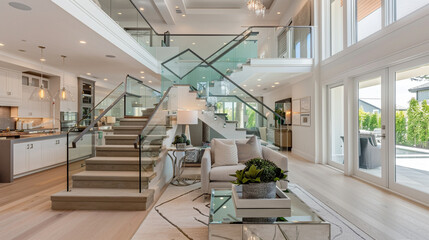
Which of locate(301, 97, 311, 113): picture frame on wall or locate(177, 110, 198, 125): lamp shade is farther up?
locate(301, 97, 311, 113): picture frame on wall

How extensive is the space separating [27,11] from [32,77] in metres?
5.30

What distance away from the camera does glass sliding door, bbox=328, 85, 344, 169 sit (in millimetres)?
6121

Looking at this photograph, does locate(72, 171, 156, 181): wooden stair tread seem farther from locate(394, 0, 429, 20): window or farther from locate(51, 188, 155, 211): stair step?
locate(394, 0, 429, 20): window

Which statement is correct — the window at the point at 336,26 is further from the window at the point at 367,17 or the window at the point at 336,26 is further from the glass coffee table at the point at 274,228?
the glass coffee table at the point at 274,228

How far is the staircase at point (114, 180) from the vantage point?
3428 mm

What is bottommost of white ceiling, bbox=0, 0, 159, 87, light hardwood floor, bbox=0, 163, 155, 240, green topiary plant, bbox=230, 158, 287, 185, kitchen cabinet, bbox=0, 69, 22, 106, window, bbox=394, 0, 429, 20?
light hardwood floor, bbox=0, 163, 155, 240

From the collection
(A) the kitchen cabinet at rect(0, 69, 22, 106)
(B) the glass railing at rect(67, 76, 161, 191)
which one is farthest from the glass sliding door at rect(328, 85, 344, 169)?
(A) the kitchen cabinet at rect(0, 69, 22, 106)

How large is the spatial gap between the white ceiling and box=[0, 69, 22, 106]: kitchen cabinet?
903 millimetres

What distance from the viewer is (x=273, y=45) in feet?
23.8

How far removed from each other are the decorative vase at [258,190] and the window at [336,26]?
5408 millimetres

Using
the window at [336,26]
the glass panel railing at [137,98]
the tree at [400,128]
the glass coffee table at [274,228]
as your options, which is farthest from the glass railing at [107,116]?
the window at [336,26]

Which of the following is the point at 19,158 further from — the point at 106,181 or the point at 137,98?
the point at 137,98

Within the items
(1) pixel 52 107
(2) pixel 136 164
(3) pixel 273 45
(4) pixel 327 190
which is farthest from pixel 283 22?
(1) pixel 52 107

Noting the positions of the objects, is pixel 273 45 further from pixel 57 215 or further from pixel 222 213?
pixel 57 215
